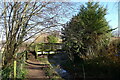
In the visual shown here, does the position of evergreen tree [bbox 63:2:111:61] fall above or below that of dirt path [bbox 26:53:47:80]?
above

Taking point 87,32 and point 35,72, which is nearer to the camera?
point 35,72

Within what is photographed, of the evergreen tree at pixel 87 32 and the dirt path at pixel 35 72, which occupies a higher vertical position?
the evergreen tree at pixel 87 32

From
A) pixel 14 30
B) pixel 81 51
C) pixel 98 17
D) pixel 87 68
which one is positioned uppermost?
pixel 98 17

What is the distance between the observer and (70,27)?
599cm

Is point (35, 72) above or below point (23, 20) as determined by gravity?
below

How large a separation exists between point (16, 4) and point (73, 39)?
3.00 m

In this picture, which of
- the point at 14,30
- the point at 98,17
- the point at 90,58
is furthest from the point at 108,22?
the point at 14,30

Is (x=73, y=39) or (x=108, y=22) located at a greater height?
(x=108, y=22)

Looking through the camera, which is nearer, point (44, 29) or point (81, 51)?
point (44, 29)

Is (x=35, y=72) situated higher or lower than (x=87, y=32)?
lower

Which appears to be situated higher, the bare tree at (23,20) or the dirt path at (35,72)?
the bare tree at (23,20)

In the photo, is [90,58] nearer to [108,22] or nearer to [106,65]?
[106,65]

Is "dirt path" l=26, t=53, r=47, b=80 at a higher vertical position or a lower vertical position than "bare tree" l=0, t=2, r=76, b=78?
lower

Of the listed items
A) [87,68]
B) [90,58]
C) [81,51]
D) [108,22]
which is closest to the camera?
[87,68]
